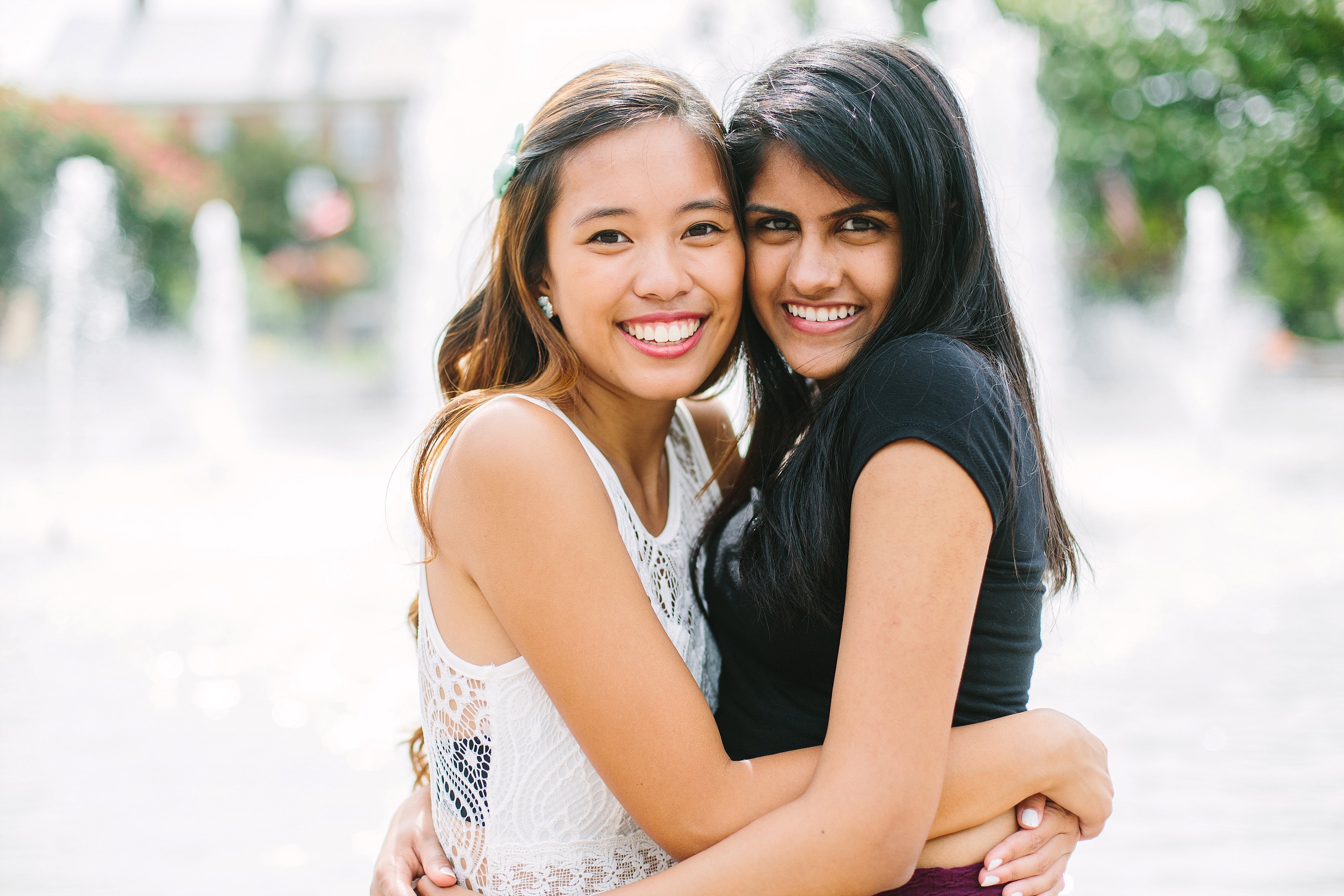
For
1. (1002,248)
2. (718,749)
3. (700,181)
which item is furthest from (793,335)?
(718,749)

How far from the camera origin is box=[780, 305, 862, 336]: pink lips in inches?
83.0

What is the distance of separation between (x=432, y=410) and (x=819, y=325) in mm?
6480

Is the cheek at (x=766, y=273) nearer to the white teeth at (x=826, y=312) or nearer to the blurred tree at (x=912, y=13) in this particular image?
the white teeth at (x=826, y=312)

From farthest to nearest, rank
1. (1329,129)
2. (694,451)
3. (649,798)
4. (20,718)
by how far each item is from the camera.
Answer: (1329,129), (20,718), (694,451), (649,798)

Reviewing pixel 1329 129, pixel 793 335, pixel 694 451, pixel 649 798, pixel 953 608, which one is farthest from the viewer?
pixel 1329 129

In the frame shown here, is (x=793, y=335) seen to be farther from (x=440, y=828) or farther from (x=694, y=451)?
(x=440, y=828)

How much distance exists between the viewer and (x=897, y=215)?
2.01 meters

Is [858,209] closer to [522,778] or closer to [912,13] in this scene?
[522,778]

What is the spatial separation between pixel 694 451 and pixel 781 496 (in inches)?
Answer: 29.1

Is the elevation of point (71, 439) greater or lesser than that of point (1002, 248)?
greater

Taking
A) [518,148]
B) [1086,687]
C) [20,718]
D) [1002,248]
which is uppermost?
[518,148]

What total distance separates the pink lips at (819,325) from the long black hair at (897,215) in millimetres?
97

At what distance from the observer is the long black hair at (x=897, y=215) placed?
6.11ft

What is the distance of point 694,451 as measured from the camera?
265 centimetres
